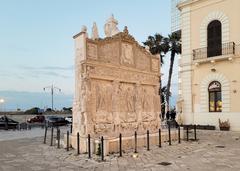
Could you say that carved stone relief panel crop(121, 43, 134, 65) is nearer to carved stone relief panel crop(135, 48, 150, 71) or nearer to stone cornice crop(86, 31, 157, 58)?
stone cornice crop(86, 31, 157, 58)

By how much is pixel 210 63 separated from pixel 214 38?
210 cm

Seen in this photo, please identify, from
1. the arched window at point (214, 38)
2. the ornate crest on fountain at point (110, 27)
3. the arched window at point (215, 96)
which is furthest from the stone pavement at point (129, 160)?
the arched window at point (214, 38)

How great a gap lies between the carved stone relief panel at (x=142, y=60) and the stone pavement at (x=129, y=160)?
4.50 m

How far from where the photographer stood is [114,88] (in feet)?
42.9

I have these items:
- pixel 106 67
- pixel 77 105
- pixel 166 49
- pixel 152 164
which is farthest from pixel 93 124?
pixel 166 49

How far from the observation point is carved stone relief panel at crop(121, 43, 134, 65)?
45.5ft

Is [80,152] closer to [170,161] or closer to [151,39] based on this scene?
[170,161]

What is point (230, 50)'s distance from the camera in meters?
21.4

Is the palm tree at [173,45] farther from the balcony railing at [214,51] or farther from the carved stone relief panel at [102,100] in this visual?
the carved stone relief panel at [102,100]

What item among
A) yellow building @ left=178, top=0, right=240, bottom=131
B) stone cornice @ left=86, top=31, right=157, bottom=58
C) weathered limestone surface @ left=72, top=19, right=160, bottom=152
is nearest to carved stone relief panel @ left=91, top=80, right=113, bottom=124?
weathered limestone surface @ left=72, top=19, right=160, bottom=152

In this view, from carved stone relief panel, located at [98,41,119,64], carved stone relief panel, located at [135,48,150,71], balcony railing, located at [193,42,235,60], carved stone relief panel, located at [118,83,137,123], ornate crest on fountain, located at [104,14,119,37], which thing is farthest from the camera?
balcony railing, located at [193,42,235,60]

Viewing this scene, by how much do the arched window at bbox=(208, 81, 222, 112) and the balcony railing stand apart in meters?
2.30

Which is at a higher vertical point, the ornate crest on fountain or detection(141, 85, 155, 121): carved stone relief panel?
the ornate crest on fountain

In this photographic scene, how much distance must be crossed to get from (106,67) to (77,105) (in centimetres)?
218
